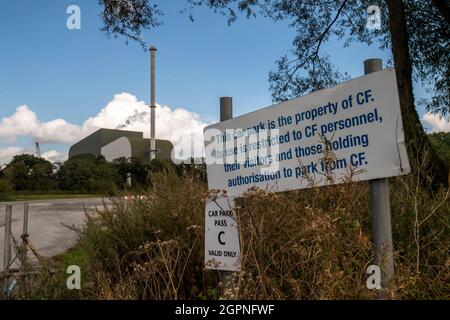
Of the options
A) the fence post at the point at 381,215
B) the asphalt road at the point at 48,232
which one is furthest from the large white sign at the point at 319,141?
the asphalt road at the point at 48,232

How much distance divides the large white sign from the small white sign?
166 millimetres

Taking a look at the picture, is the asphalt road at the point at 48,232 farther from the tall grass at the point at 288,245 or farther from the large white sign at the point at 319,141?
the large white sign at the point at 319,141

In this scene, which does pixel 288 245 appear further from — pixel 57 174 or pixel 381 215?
pixel 57 174

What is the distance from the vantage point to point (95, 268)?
427 centimetres

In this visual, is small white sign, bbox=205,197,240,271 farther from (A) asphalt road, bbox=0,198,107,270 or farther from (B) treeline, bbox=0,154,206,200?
(B) treeline, bbox=0,154,206,200

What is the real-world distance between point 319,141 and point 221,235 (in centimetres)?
107

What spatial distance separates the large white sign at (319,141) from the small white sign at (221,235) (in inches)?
6.5

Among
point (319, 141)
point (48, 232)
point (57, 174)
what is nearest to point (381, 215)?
point (319, 141)

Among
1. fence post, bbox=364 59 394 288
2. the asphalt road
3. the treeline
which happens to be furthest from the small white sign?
the treeline

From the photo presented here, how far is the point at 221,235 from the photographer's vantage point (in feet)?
12.1

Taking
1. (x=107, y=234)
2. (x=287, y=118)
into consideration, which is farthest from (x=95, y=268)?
(x=287, y=118)
